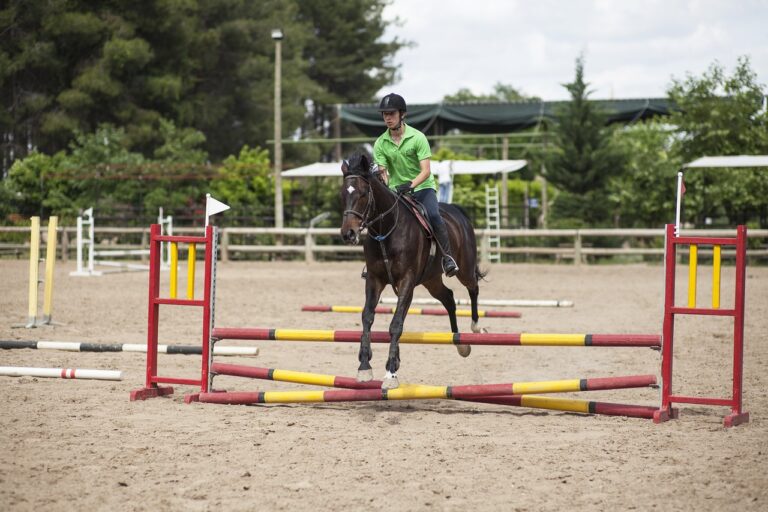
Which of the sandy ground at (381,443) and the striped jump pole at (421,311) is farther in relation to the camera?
the striped jump pole at (421,311)

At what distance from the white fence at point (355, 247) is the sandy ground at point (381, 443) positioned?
14.5m

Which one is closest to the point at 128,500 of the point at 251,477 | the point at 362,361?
the point at 251,477

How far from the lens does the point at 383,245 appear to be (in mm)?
7484

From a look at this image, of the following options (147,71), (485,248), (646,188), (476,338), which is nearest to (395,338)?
(476,338)

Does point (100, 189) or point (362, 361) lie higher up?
point (100, 189)

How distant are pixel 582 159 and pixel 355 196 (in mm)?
22733

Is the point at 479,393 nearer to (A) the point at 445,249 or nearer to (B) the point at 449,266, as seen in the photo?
(B) the point at 449,266

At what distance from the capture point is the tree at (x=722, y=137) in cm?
2728

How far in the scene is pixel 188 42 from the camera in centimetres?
4003

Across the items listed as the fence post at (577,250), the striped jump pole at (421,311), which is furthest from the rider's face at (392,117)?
the fence post at (577,250)

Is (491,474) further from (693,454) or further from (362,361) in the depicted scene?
(362,361)

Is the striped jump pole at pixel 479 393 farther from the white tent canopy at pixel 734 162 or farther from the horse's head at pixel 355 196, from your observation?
the white tent canopy at pixel 734 162

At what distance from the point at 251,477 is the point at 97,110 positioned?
119 ft

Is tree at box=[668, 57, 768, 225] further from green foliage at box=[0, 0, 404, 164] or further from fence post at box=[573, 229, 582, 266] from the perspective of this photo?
green foliage at box=[0, 0, 404, 164]
